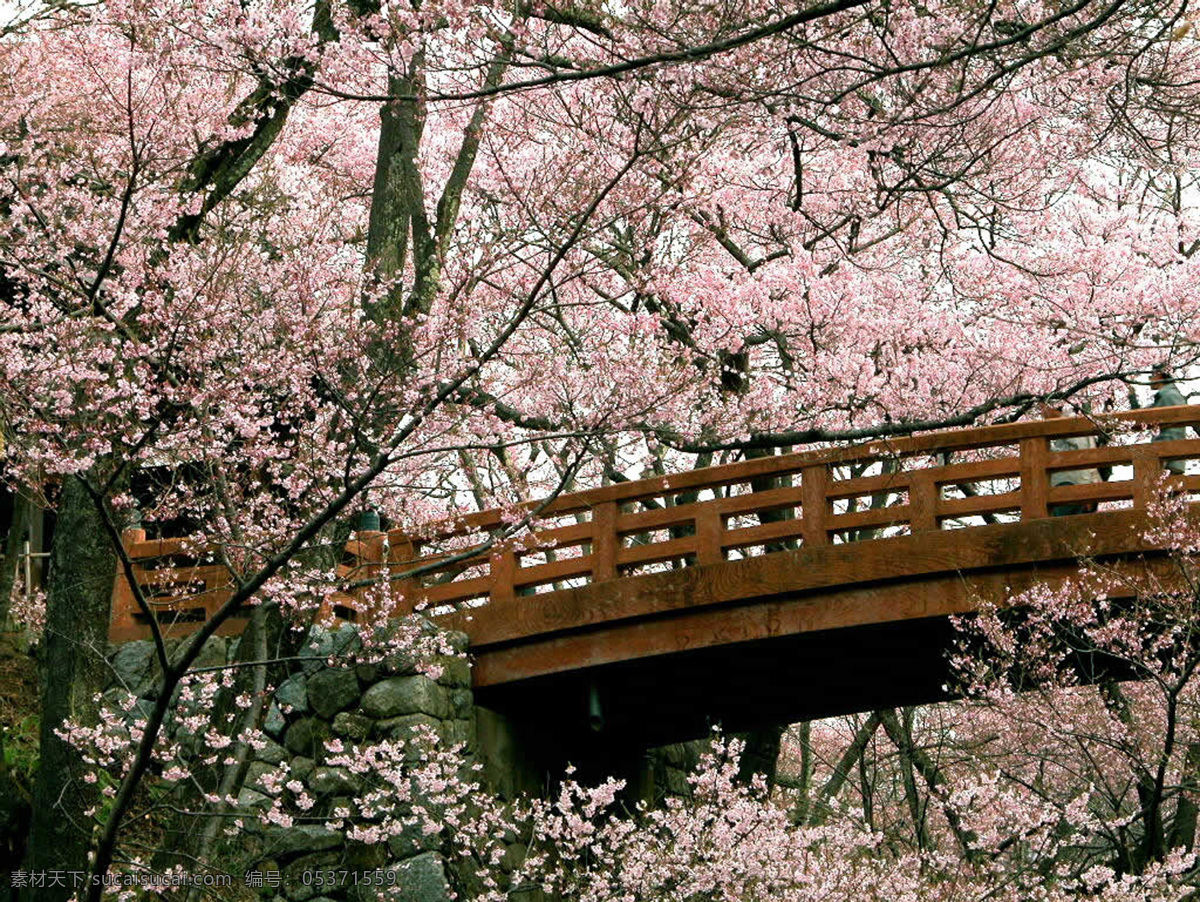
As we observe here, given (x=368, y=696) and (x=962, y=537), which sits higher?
(x=962, y=537)

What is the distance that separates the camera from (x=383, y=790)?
10680 mm

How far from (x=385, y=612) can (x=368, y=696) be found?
2.36ft

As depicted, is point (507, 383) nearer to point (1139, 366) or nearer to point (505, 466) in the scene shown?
point (505, 466)

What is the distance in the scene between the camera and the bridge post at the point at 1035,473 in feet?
34.8

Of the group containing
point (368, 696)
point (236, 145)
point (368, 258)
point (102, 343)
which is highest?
point (236, 145)

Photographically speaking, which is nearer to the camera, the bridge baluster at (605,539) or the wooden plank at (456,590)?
the bridge baluster at (605,539)

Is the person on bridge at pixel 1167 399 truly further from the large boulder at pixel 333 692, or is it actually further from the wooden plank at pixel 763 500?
the large boulder at pixel 333 692

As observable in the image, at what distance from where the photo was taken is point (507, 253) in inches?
320

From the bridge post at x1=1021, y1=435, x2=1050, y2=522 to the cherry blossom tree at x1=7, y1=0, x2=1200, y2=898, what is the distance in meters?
0.53

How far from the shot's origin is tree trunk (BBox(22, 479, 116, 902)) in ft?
28.9

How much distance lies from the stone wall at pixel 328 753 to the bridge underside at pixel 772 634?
821 mm

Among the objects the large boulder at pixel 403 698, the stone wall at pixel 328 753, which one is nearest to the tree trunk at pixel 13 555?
the stone wall at pixel 328 753

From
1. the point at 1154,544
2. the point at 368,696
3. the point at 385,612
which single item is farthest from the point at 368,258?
the point at 1154,544

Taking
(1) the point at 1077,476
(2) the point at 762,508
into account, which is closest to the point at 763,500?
(2) the point at 762,508
